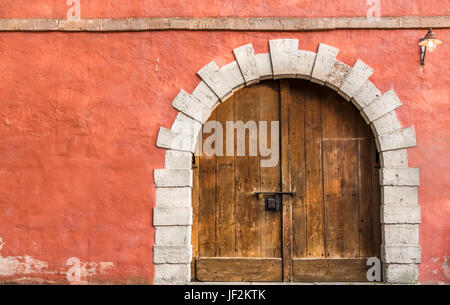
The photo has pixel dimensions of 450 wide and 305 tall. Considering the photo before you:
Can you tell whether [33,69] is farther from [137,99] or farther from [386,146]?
[386,146]

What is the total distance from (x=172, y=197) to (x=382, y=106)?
2.35 meters

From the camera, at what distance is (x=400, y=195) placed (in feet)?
14.7

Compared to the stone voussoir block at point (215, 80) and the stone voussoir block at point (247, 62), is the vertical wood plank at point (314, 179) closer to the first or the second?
the stone voussoir block at point (247, 62)

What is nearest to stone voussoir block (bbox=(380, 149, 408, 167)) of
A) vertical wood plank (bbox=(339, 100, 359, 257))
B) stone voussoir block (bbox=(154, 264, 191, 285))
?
vertical wood plank (bbox=(339, 100, 359, 257))

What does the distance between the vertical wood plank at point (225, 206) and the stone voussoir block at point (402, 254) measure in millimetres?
1566

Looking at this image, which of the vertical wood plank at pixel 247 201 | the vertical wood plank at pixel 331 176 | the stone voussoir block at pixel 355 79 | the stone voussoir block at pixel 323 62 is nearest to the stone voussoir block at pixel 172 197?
the vertical wood plank at pixel 247 201

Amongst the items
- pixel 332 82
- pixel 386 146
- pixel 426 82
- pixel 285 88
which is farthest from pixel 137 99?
pixel 426 82

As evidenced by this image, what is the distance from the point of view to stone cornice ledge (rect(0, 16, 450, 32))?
464cm

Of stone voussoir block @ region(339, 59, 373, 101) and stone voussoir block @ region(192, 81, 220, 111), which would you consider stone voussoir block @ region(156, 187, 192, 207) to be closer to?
stone voussoir block @ region(192, 81, 220, 111)

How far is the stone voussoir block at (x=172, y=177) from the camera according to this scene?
455 centimetres

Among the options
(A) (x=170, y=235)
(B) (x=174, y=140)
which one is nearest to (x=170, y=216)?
(A) (x=170, y=235)

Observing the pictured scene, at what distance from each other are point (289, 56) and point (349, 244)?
208 cm

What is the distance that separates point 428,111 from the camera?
15.0ft
